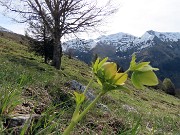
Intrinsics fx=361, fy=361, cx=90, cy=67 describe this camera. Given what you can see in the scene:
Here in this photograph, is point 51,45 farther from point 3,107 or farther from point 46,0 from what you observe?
point 3,107

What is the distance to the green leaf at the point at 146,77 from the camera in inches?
41.4

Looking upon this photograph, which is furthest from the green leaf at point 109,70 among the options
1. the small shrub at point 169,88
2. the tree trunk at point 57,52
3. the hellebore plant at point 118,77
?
the small shrub at point 169,88

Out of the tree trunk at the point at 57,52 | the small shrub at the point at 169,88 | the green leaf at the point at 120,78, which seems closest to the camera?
the green leaf at the point at 120,78

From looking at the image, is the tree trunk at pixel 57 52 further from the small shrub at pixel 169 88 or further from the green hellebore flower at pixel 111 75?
the small shrub at pixel 169 88

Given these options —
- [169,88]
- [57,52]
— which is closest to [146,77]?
[57,52]

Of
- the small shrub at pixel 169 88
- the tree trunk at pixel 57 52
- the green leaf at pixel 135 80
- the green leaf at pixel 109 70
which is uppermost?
the green leaf at pixel 109 70

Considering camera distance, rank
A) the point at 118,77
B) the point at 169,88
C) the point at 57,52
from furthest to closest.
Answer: the point at 169,88 < the point at 57,52 < the point at 118,77

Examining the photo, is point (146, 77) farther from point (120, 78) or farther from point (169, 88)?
point (169, 88)

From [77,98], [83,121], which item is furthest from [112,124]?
[77,98]

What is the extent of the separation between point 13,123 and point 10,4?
29569 mm

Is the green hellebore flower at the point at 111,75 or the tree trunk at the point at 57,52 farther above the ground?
the green hellebore flower at the point at 111,75

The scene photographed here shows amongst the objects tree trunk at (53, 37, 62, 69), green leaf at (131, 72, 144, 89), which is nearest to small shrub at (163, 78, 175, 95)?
tree trunk at (53, 37, 62, 69)

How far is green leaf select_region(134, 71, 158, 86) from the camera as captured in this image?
1051 mm

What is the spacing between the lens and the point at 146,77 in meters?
1.06
